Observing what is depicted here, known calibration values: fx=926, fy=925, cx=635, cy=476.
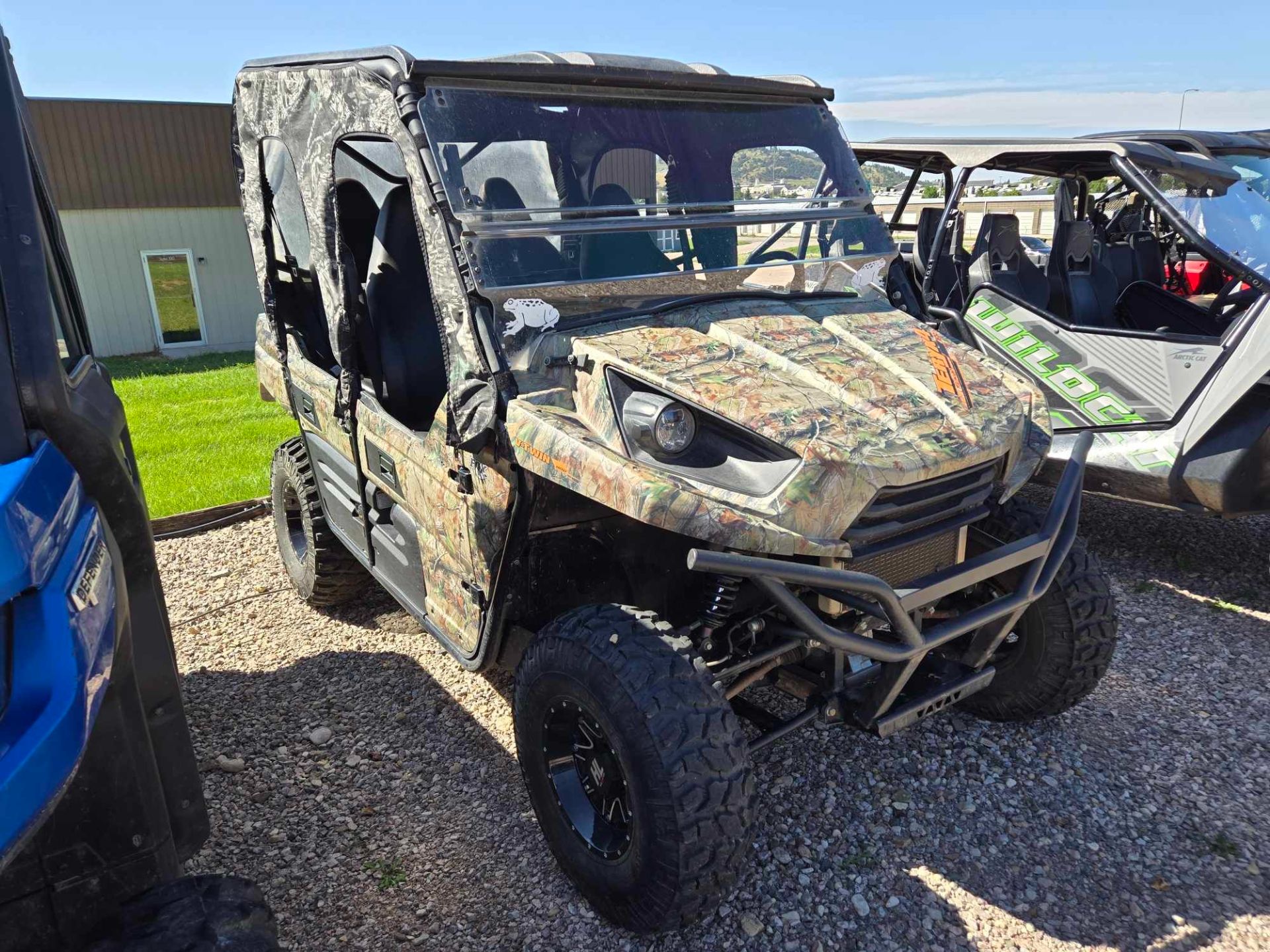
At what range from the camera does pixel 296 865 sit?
2854mm

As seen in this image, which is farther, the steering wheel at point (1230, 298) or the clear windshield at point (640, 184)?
the steering wheel at point (1230, 298)

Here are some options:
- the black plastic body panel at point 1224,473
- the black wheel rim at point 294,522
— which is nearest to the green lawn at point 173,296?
the black wheel rim at point 294,522

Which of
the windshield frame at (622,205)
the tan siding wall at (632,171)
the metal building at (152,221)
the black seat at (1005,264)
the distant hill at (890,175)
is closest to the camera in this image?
the windshield frame at (622,205)

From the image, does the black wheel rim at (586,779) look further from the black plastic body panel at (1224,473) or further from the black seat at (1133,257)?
the black seat at (1133,257)

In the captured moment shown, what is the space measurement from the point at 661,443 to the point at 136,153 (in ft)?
48.5

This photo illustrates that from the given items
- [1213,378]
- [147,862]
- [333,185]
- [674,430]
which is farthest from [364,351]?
[1213,378]

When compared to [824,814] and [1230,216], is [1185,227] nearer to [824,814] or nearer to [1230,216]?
[1230,216]

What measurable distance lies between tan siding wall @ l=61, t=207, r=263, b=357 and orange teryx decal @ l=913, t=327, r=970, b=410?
13.4 meters

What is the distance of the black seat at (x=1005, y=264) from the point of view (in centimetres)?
561

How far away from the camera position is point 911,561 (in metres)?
2.55

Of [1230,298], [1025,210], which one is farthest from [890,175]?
[1025,210]

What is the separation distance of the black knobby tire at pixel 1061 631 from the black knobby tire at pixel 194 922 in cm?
239

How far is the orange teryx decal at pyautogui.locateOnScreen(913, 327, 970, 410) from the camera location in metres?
2.66

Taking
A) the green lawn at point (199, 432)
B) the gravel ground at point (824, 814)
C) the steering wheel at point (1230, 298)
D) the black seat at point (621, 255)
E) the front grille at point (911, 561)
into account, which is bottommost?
the green lawn at point (199, 432)
